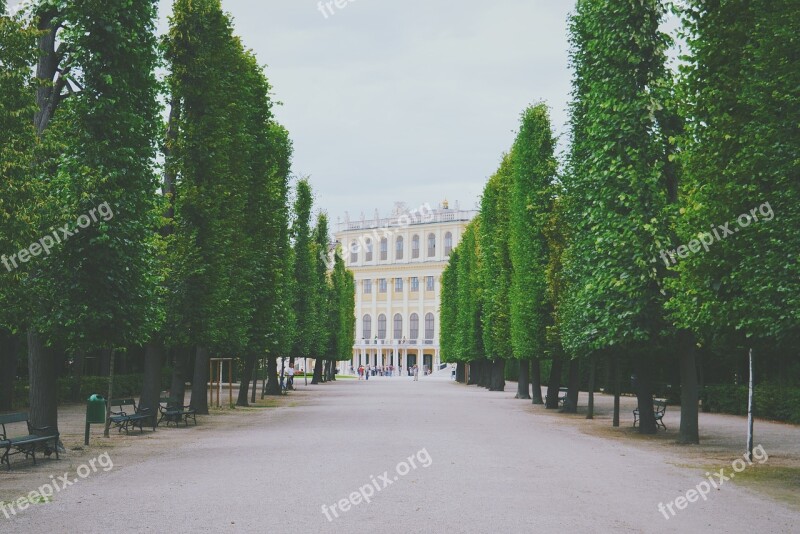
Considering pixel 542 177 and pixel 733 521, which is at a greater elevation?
pixel 542 177

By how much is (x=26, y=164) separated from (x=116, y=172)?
3144 mm

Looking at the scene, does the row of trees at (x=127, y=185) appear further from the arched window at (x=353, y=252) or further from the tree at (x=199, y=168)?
the arched window at (x=353, y=252)

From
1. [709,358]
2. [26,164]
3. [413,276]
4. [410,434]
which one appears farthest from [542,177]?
[413,276]

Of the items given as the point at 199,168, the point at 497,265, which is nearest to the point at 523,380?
the point at 497,265

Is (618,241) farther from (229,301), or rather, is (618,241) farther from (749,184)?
(229,301)

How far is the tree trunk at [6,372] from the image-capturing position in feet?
95.2

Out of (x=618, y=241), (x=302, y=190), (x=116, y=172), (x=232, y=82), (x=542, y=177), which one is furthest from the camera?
(x=302, y=190)

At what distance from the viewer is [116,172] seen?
16.3 m

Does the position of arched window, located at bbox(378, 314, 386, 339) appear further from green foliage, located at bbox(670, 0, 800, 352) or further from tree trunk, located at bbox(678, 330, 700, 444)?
green foliage, located at bbox(670, 0, 800, 352)

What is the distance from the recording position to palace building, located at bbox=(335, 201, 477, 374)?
120m

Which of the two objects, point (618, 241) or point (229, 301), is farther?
point (229, 301)

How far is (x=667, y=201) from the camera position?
20.2 m
